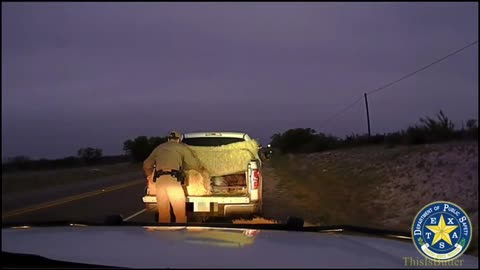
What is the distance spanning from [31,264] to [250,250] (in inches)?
54.6

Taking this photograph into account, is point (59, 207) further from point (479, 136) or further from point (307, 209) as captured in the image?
point (479, 136)

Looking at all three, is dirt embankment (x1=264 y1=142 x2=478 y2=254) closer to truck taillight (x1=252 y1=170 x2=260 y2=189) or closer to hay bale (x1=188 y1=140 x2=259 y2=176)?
truck taillight (x1=252 y1=170 x2=260 y2=189)

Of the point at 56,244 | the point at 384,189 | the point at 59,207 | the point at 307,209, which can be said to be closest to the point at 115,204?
the point at 59,207

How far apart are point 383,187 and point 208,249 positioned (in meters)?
19.1

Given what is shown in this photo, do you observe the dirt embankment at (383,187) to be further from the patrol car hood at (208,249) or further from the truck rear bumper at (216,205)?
the patrol car hood at (208,249)

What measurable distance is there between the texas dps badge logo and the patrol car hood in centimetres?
9

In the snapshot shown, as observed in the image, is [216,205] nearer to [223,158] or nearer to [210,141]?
[223,158]

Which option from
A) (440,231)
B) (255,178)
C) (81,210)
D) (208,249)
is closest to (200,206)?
(255,178)

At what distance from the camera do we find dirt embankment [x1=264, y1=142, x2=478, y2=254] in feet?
48.9

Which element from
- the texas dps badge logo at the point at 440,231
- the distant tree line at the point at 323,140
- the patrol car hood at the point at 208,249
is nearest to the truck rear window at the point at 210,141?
the distant tree line at the point at 323,140

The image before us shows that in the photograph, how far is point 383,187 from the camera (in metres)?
22.1

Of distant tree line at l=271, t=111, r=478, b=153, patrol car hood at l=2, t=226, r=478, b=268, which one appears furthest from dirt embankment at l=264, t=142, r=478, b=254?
patrol car hood at l=2, t=226, r=478, b=268

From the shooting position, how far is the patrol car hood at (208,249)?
3.52 m

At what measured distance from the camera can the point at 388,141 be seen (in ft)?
70.1
